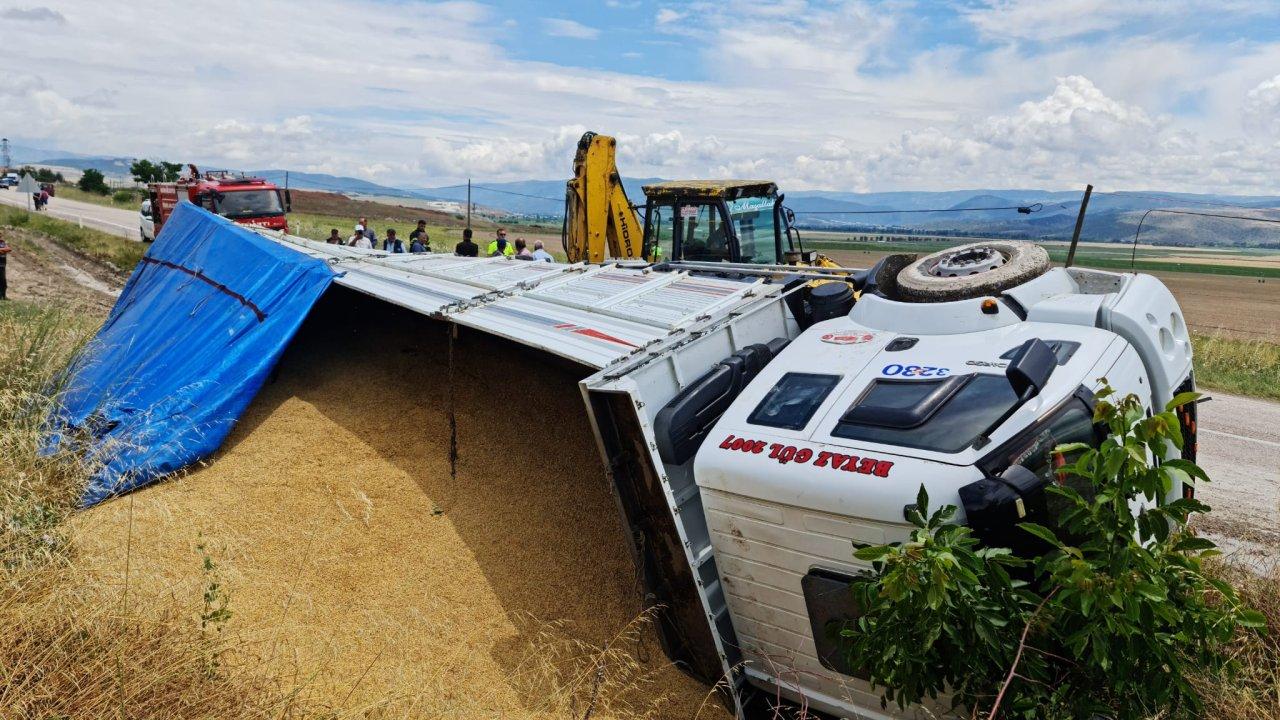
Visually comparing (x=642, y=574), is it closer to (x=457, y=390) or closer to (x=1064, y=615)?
(x=1064, y=615)

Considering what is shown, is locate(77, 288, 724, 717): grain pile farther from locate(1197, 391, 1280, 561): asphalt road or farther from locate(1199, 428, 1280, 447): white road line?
locate(1199, 428, 1280, 447): white road line

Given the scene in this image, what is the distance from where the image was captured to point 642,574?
4395 millimetres

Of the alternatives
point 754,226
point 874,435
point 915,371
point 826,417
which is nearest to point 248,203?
point 754,226

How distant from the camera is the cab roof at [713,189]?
10656mm

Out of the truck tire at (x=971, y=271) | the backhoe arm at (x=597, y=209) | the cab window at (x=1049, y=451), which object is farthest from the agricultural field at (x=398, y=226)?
the cab window at (x=1049, y=451)

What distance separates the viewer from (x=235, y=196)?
2103 cm

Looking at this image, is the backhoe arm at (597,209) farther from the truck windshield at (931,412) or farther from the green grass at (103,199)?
the green grass at (103,199)

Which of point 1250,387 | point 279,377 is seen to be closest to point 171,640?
point 279,377

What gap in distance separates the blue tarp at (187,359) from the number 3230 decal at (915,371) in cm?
493

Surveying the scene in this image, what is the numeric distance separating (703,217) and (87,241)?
25.5 m

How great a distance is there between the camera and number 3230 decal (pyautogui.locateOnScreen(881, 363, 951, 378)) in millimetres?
3831

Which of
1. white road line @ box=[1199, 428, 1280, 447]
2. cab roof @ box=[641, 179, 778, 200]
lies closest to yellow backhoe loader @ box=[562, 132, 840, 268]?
cab roof @ box=[641, 179, 778, 200]

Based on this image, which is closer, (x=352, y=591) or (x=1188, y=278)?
(x=352, y=591)

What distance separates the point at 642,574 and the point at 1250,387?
1190cm
